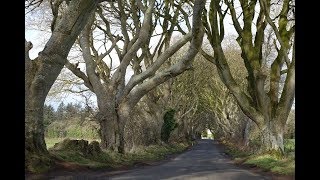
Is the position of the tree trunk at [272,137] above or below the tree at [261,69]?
below

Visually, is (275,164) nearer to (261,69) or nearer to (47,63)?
(261,69)

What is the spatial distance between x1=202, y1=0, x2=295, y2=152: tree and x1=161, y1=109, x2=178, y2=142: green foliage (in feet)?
55.5

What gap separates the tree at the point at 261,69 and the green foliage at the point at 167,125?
55.5 feet

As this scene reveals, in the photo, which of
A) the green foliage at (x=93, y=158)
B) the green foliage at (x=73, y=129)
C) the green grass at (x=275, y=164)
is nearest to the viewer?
the green foliage at (x=93, y=158)

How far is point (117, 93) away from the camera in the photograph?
20.8 meters

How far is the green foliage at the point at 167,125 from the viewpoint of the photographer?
128 feet

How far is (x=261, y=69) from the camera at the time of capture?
71.8ft

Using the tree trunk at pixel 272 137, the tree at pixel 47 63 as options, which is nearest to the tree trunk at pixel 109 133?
the tree trunk at pixel 272 137

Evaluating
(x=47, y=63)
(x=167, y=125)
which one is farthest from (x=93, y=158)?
(x=167, y=125)

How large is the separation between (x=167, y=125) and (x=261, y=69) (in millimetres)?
18955

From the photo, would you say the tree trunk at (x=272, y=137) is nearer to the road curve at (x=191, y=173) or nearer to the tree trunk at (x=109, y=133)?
the road curve at (x=191, y=173)
